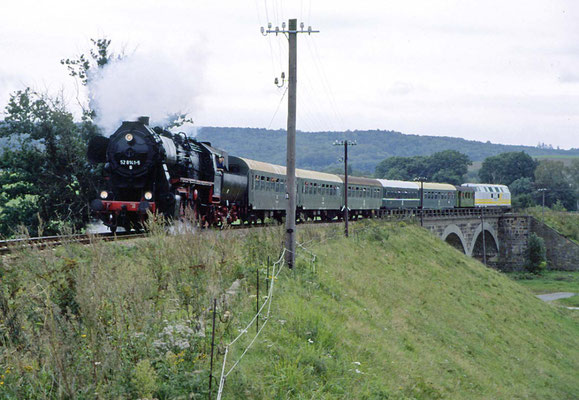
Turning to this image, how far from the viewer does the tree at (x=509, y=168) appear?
15962 cm

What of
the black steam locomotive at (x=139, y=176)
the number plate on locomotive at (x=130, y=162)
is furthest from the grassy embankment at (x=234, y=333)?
the number plate on locomotive at (x=130, y=162)

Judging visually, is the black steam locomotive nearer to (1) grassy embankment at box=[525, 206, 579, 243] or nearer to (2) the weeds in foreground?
(2) the weeds in foreground

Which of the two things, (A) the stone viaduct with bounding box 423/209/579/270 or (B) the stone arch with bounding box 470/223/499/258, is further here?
(A) the stone viaduct with bounding box 423/209/579/270

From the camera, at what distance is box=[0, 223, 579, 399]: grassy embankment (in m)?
6.76

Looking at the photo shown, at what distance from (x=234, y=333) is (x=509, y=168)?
161265mm

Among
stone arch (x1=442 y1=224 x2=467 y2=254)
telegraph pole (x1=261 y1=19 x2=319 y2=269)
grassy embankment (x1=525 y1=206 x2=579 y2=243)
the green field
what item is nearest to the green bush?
the green field

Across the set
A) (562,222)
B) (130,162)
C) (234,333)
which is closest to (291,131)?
(130,162)

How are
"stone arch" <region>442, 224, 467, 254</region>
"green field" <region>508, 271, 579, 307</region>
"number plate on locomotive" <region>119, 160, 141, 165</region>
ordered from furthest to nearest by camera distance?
"green field" <region>508, 271, 579, 307</region> → "stone arch" <region>442, 224, 467, 254</region> → "number plate on locomotive" <region>119, 160, 141, 165</region>

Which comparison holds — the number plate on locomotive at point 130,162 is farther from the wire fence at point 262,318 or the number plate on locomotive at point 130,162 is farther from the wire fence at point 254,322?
the wire fence at point 254,322

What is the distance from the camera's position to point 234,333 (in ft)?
30.8

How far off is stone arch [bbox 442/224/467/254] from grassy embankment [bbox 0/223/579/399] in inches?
1418

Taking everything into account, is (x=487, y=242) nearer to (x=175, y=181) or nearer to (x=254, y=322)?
(x=175, y=181)

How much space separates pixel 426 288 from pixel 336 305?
1369 centimetres

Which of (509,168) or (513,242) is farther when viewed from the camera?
(509,168)
